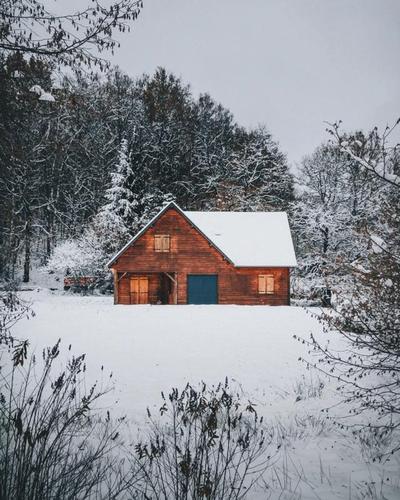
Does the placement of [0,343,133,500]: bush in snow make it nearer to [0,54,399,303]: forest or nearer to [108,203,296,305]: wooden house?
[108,203,296,305]: wooden house

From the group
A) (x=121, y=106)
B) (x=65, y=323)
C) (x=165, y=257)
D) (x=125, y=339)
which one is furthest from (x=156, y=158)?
(x=125, y=339)

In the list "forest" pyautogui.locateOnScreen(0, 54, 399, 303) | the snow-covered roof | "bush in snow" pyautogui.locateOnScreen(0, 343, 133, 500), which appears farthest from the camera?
"forest" pyautogui.locateOnScreen(0, 54, 399, 303)

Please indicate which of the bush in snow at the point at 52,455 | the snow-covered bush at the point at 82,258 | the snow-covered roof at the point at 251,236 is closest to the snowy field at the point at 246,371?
the bush in snow at the point at 52,455

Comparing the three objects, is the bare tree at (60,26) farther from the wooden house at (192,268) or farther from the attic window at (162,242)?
the attic window at (162,242)

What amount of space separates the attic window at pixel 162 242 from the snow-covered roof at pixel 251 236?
354cm

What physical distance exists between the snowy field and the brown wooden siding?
5817mm

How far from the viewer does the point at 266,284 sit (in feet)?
90.0

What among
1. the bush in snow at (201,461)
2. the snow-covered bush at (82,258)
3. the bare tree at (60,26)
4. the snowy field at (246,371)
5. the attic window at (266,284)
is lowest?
the snowy field at (246,371)

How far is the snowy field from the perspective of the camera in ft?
14.9

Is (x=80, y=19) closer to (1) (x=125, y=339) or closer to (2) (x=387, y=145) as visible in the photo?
(2) (x=387, y=145)

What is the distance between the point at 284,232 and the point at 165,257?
9.70 m

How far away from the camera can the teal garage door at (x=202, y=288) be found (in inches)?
1053

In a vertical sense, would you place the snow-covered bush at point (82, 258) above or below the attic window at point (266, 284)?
above

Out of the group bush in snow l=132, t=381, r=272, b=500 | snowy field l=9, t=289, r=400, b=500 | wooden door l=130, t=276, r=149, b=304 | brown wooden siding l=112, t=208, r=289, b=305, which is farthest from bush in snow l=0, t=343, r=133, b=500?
wooden door l=130, t=276, r=149, b=304
